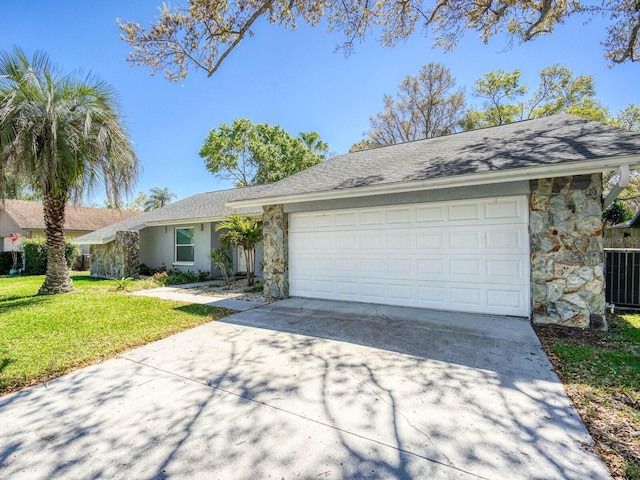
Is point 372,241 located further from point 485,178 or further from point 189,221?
point 189,221

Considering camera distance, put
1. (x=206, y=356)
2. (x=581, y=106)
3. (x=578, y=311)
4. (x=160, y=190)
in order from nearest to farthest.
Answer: (x=206, y=356), (x=578, y=311), (x=581, y=106), (x=160, y=190)

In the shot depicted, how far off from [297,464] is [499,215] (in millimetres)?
5636

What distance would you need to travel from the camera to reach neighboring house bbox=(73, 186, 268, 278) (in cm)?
1314

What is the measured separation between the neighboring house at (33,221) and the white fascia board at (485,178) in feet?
57.3

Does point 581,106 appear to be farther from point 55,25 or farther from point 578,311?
point 55,25

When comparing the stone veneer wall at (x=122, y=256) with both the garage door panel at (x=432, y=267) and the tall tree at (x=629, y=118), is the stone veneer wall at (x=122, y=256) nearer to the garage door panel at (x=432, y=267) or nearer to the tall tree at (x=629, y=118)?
the garage door panel at (x=432, y=267)

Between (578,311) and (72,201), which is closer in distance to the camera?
(578,311)

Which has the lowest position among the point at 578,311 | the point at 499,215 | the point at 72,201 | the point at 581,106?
the point at 578,311

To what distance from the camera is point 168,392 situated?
138 inches

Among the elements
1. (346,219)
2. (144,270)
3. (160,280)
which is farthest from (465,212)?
(144,270)

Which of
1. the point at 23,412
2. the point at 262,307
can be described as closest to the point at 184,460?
the point at 23,412

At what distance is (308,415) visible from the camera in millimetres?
2965

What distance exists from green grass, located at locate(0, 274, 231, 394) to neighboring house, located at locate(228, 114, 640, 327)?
9.30 feet

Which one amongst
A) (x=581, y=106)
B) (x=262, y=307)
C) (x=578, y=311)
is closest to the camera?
(x=578, y=311)
